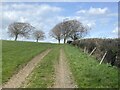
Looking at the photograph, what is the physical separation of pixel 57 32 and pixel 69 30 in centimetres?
998

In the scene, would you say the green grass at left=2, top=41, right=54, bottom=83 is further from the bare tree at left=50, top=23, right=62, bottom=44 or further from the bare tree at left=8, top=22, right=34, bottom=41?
the bare tree at left=50, top=23, right=62, bottom=44

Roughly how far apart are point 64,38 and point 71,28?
5.73 meters

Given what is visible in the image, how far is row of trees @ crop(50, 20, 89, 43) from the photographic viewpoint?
431 feet

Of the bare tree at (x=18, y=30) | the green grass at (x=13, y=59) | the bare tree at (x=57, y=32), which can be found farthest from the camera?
the bare tree at (x=57, y=32)

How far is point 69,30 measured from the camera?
435 ft

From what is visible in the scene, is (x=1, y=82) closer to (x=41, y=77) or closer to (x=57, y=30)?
(x=41, y=77)

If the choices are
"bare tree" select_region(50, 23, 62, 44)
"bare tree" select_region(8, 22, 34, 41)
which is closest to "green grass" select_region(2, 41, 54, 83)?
"bare tree" select_region(8, 22, 34, 41)

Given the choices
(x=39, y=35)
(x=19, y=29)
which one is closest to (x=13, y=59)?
(x=19, y=29)

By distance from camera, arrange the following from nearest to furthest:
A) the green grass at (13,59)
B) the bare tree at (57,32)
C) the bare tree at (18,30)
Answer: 1. the green grass at (13,59)
2. the bare tree at (18,30)
3. the bare tree at (57,32)

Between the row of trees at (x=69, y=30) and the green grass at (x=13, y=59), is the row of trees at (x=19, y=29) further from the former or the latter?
the green grass at (x=13, y=59)

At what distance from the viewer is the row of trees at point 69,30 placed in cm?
13125

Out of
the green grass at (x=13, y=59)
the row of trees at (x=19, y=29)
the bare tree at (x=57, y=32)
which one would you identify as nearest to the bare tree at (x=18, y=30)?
the row of trees at (x=19, y=29)

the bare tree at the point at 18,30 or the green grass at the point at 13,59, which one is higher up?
the bare tree at the point at 18,30

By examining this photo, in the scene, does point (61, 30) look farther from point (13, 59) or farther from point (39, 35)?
point (13, 59)
